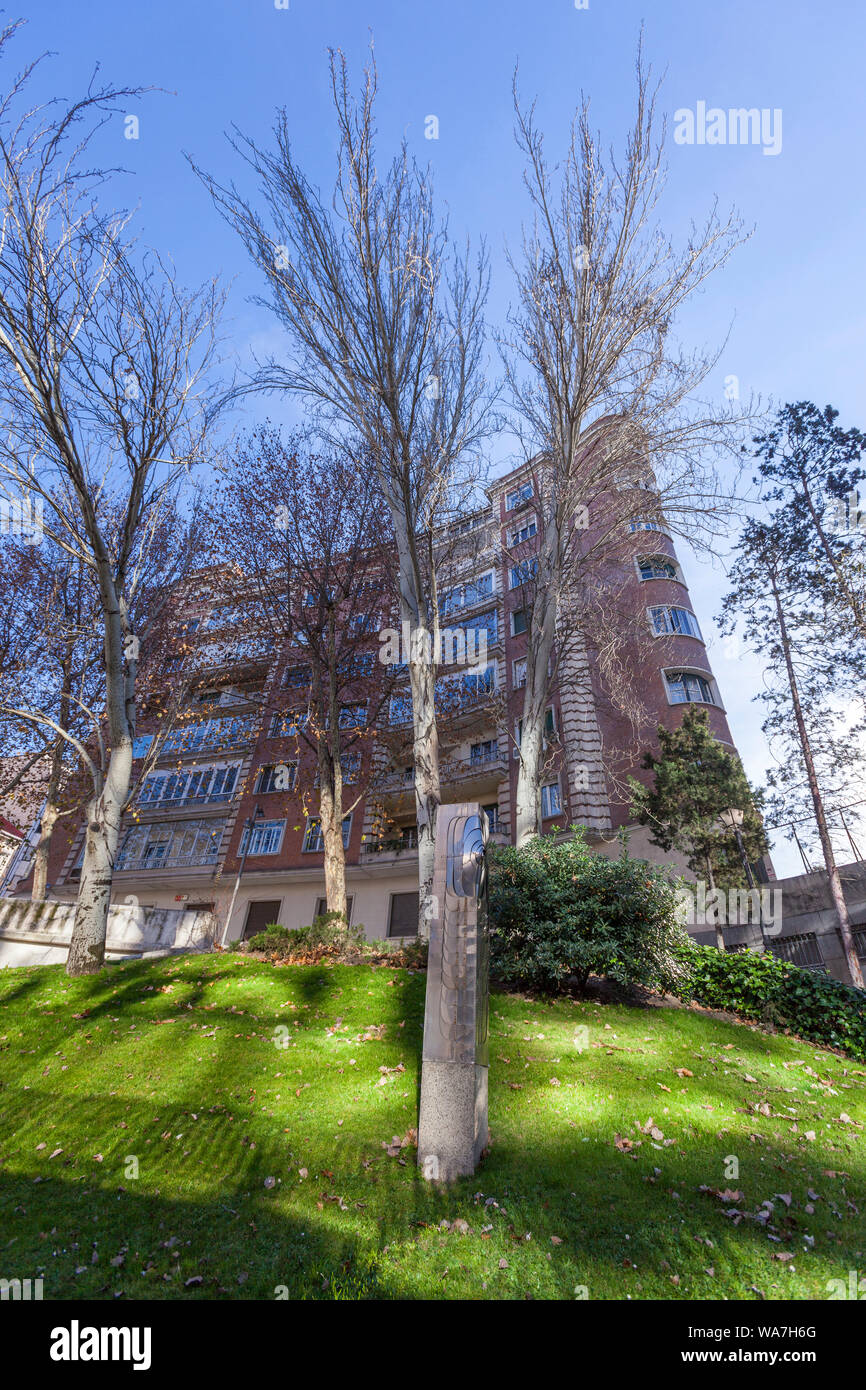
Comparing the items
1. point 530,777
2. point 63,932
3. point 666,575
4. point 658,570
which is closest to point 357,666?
point 530,777

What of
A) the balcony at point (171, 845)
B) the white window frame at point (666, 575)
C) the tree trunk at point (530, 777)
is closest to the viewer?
the tree trunk at point (530, 777)

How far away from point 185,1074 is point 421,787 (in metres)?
6.01

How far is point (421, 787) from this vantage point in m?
12.2

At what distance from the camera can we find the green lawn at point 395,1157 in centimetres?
442

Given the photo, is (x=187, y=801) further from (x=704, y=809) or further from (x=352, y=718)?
(x=704, y=809)

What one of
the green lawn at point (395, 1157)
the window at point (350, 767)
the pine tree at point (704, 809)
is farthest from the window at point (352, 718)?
the green lawn at point (395, 1157)

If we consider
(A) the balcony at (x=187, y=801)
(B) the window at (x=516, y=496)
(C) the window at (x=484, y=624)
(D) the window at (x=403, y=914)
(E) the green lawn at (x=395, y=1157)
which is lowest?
(E) the green lawn at (x=395, y=1157)

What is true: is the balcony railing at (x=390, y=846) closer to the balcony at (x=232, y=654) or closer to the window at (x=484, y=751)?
the window at (x=484, y=751)

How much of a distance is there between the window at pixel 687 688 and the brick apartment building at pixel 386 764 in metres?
0.05

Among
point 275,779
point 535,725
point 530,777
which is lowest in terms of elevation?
point 530,777

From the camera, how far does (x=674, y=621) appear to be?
25.8 metres

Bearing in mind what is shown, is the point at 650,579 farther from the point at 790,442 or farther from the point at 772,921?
the point at 772,921

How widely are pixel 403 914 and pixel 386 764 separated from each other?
626cm

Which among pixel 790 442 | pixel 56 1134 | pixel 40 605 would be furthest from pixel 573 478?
pixel 40 605
